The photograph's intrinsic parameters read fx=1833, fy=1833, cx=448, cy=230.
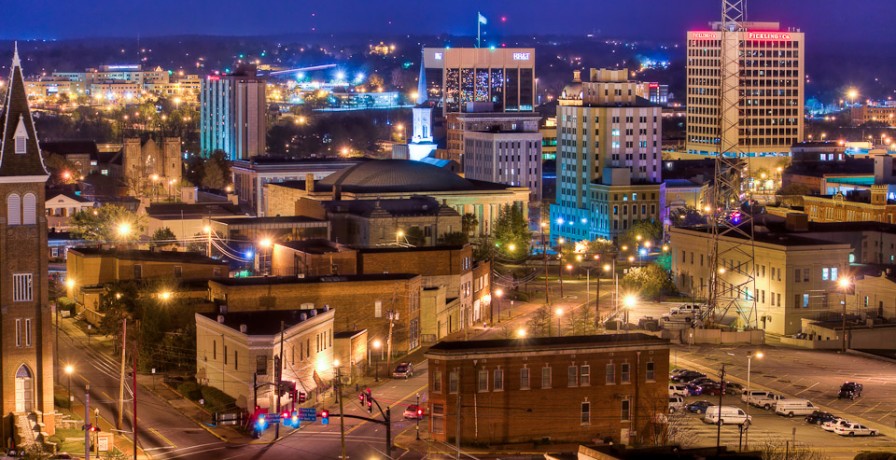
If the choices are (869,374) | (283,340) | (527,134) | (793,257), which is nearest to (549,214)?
(527,134)

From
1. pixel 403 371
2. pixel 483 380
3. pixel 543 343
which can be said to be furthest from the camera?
pixel 403 371

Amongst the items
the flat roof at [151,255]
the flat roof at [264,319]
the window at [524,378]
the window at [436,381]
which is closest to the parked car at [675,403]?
the window at [524,378]

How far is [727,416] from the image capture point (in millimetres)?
65250

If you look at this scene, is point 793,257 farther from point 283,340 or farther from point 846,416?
point 283,340

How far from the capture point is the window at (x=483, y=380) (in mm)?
61969

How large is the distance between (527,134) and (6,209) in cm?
12290

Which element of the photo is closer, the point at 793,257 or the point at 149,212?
the point at 793,257

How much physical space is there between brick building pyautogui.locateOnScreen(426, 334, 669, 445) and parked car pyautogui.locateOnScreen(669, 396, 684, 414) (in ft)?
7.37

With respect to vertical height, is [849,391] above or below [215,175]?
below

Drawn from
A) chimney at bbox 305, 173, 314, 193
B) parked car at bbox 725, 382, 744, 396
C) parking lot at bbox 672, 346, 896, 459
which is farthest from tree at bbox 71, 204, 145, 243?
parked car at bbox 725, 382, 744, 396

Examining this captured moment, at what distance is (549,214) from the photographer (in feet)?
566

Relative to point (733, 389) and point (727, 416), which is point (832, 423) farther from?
point (733, 389)

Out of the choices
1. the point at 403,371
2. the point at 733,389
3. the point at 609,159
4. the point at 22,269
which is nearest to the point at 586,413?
the point at 733,389

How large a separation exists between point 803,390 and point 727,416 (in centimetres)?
822
